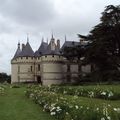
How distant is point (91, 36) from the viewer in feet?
151

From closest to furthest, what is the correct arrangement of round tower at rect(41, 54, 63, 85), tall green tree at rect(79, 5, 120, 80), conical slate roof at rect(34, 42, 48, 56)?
1. tall green tree at rect(79, 5, 120, 80)
2. round tower at rect(41, 54, 63, 85)
3. conical slate roof at rect(34, 42, 48, 56)

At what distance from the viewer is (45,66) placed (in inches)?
2552

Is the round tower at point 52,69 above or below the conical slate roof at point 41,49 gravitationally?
below

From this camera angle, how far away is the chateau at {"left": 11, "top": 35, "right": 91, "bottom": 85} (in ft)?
210

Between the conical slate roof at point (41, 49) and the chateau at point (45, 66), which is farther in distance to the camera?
the conical slate roof at point (41, 49)

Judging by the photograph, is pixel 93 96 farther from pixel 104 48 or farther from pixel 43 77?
pixel 43 77

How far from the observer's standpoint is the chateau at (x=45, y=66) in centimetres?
6412

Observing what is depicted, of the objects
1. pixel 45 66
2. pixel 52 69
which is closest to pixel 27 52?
pixel 45 66

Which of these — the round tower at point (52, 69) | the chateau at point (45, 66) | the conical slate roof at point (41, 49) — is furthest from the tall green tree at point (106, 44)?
the conical slate roof at point (41, 49)

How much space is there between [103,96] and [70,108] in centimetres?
706

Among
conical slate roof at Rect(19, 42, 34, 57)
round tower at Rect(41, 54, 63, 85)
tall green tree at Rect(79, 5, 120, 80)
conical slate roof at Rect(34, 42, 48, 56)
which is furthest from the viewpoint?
conical slate roof at Rect(34, 42, 48, 56)

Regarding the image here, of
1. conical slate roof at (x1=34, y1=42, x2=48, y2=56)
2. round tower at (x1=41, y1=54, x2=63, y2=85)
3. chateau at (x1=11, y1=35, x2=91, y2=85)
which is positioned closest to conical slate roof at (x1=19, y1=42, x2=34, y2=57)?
chateau at (x1=11, y1=35, x2=91, y2=85)

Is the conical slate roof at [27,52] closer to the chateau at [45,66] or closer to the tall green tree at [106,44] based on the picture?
the chateau at [45,66]

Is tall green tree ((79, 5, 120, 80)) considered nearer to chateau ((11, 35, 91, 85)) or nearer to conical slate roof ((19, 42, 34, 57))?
chateau ((11, 35, 91, 85))
